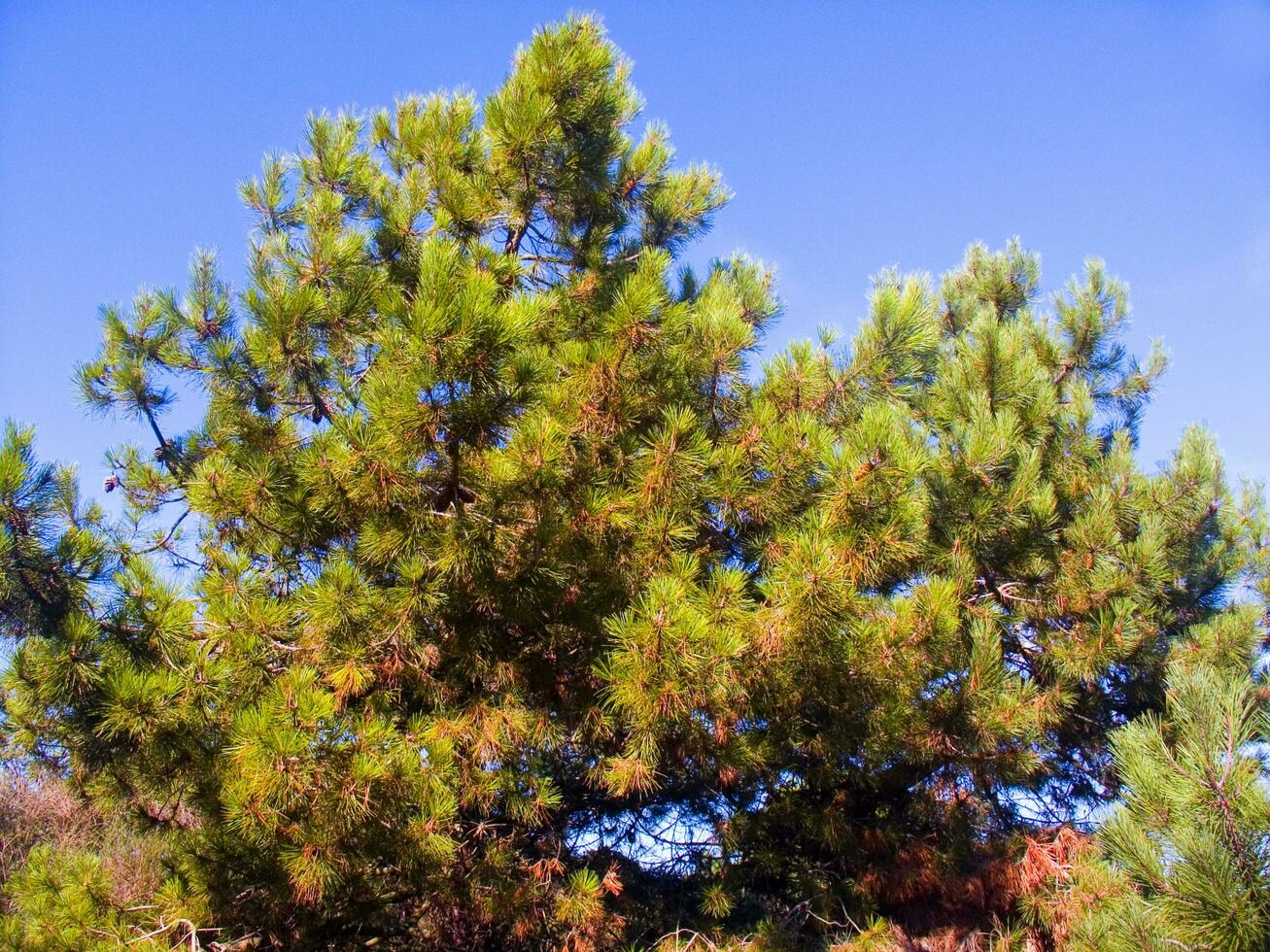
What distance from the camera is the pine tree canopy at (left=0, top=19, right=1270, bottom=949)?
3291 mm

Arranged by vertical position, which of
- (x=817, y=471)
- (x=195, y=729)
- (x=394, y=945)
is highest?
(x=817, y=471)

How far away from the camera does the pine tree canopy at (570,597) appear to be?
3.29m

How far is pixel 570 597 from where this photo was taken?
4.23 metres

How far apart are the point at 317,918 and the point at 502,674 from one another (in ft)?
4.60

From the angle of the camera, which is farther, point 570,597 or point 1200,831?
point 570,597

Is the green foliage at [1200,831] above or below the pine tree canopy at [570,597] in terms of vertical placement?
below

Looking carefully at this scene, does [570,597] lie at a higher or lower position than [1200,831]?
higher

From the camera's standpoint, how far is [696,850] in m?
4.73

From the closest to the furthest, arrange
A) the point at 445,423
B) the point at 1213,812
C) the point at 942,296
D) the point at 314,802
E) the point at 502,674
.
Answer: the point at 1213,812, the point at 314,802, the point at 445,423, the point at 502,674, the point at 942,296

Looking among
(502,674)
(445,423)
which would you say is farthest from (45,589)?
(502,674)

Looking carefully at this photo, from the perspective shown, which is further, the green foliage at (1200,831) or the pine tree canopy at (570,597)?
the pine tree canopy at (570,597)

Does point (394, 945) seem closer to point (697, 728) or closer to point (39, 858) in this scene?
point (39, 858)

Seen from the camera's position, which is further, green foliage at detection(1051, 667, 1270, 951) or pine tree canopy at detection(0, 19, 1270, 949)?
pine tree canopy at detection(0, 19, 1270, 949)

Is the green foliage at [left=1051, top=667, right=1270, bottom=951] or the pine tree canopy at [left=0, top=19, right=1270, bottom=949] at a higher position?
the pine tree canopy at [left=0, top=19, right=1270, bottom=949]
